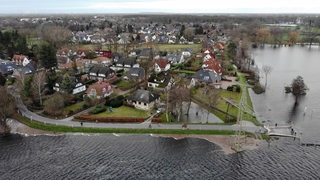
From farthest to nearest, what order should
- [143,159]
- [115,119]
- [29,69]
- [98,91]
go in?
1. [29,69]
2. [98,91]
3. [115,119]
4. [143,159]

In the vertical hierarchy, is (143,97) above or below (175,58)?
below

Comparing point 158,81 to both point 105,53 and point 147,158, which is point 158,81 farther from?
point 105,53

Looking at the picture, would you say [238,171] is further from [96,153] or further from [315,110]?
[315,110]

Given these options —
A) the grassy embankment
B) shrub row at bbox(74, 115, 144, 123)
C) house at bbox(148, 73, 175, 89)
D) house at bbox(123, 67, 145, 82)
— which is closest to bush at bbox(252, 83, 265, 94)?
the grassy embankment

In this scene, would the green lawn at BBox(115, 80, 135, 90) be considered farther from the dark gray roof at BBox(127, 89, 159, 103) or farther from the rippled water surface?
the rippled water surface

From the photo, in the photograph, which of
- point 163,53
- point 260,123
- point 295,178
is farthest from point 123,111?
point 163,53

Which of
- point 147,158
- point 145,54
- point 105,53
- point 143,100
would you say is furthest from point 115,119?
point 105,53

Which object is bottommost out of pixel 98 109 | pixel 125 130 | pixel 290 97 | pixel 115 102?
pixel 125 130
